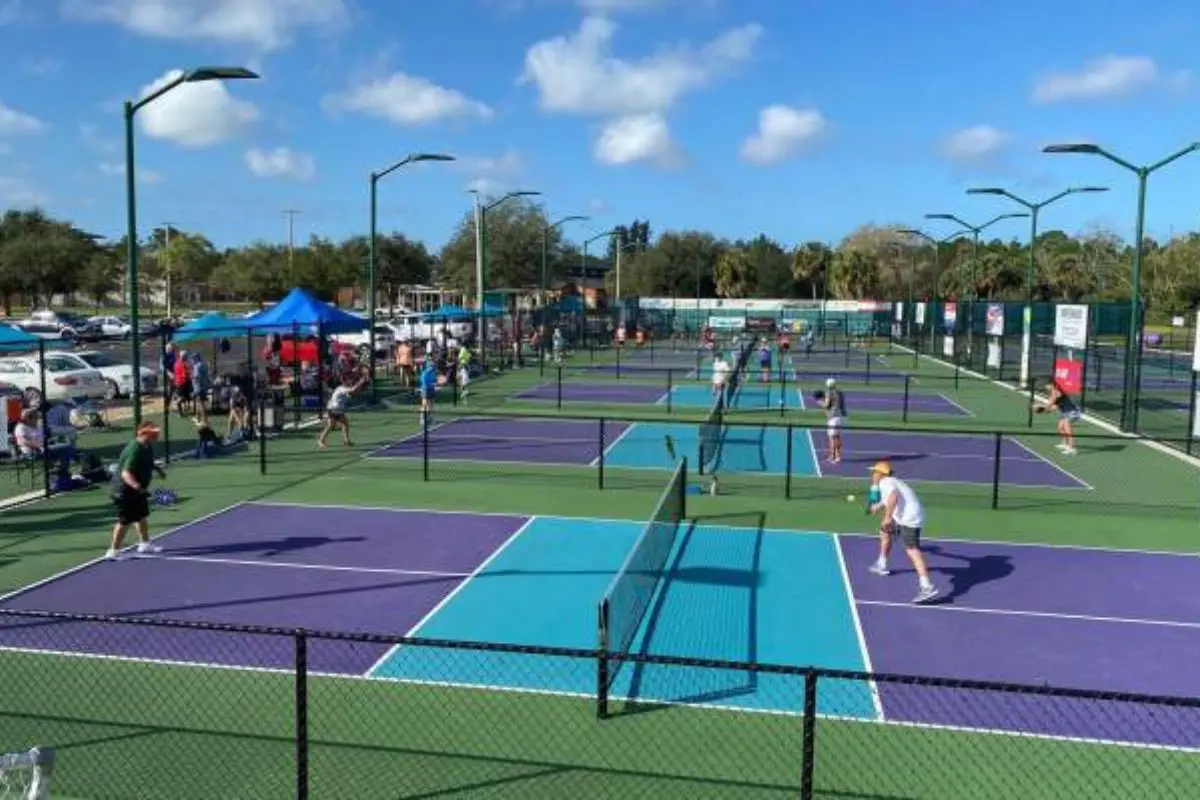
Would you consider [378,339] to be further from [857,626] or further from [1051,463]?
[857,626]

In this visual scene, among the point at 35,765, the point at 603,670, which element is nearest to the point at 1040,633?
the point at 603,670

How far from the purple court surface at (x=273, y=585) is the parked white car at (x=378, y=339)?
97.9 ft

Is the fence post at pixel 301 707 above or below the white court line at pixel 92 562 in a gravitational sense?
above

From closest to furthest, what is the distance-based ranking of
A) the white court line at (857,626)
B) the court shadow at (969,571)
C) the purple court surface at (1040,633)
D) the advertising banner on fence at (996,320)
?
the purple court surface at (1040,633)
the white court line at (857,626)
the court shadow at (969,571)
the advertising banner on fence at (996,320)

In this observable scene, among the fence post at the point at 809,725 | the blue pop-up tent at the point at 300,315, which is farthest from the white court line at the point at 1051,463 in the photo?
the blue pop-up tent at the point at 300,315

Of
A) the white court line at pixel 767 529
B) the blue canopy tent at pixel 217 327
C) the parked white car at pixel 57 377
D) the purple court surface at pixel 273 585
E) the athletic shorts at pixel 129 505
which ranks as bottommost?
the purple court surface at pixel 273 585

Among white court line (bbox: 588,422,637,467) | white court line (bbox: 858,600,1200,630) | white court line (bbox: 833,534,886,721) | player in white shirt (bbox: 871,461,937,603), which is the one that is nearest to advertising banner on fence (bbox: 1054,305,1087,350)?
white court line (bbox: 588,422,637,467)

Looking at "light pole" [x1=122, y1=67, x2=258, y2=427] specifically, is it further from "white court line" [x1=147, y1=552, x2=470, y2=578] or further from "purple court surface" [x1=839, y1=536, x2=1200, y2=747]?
"purple court surface" [x1=839, y1=536, x2=1200, y2=747]

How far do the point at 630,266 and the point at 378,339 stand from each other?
84.8 m

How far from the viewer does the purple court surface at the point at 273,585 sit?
10.7 metres

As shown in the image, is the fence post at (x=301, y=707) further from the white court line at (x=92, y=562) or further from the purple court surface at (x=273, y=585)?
the white court line at (x=92, y=562)

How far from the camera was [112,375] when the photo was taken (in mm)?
32344

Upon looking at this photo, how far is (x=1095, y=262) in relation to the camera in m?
101

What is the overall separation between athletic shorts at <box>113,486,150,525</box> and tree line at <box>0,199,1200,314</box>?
217 feet
